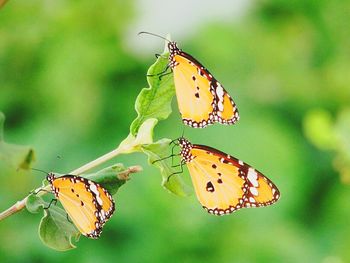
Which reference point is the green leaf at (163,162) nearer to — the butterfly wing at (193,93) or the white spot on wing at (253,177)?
A: the butterfly wing at (193,93)

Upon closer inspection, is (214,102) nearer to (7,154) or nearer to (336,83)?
(7,154)

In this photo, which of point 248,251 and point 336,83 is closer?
point 248,251

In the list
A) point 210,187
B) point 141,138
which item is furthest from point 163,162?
point 210,187

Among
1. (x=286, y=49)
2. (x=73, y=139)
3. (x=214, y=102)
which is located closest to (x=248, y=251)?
(x=73, y=139)

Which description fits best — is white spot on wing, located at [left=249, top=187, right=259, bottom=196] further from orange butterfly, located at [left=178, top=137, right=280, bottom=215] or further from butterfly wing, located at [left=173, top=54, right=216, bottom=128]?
butterfly wing, located at [left=173, top=54, right=216, bottom=128]

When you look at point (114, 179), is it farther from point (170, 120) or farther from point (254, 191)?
point (170, 120)

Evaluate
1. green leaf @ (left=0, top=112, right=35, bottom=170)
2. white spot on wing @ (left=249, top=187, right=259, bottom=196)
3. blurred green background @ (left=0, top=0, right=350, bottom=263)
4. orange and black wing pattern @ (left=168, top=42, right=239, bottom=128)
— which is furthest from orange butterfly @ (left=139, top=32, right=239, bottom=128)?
blurred green background @ (left=0, top=0, right=350, bottom=263)

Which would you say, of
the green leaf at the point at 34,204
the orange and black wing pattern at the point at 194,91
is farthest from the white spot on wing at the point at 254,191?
the green leaf at the point at 34,204
